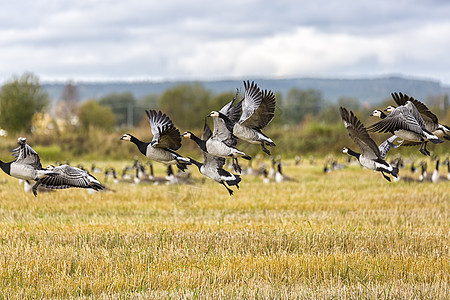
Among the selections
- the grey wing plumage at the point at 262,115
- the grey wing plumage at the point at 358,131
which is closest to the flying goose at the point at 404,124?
the grey wing plumage at the point at 358,131

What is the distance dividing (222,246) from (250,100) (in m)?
5.70

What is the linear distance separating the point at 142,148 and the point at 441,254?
7599mm

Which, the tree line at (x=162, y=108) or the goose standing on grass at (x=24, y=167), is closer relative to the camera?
the goose standing on grass at (x=24, y=167)

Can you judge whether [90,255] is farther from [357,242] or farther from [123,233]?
[357,242]

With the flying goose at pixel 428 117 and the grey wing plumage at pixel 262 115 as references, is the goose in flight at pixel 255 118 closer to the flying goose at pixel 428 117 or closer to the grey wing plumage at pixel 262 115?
the grey wing plumage at pixel 262 115

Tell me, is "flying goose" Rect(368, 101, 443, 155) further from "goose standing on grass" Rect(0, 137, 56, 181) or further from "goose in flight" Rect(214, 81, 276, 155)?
"goose standing on grass" Rect(0, 137, 56, 181)

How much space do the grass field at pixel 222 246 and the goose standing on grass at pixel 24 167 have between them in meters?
2.68

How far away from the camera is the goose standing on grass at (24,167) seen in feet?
21.7

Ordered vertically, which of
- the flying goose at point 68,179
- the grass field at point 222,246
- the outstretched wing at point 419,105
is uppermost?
the outstretched wing at point 419,105

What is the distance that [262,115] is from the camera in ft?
22.8

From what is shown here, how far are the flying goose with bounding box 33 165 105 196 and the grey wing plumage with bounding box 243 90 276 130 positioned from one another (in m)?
2.01

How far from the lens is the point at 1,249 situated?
1154 centimetres

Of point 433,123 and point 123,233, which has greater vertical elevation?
point 433,123

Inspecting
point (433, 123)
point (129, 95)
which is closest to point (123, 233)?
point (433, 123)
